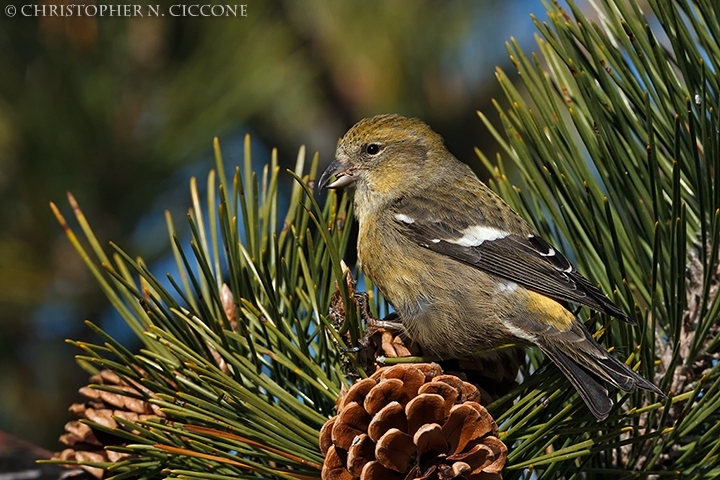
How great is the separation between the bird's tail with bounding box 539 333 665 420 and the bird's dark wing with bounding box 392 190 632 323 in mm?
245

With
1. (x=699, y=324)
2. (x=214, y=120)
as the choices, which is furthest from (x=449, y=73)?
(x=699, y=324)

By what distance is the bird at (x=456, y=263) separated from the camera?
81.6 inches

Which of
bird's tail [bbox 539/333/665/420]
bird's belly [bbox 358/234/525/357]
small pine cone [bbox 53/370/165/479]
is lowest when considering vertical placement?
bird's tail [bbox 539/333/665/420]

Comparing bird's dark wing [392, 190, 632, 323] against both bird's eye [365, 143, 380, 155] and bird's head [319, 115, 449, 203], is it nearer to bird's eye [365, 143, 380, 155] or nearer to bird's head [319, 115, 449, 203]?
bird's head [319, 115, 449, 203]

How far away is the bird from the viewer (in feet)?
6.80

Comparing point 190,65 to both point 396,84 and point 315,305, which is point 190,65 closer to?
point 396,84

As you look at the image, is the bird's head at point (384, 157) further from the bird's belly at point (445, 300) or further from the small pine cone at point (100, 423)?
the small pine cone at point (100, 423)

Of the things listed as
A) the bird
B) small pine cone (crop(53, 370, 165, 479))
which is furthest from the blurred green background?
small pine cone (crop(53, 370, 165, 479))

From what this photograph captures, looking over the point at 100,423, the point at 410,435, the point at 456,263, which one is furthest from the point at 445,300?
the point at 100,423

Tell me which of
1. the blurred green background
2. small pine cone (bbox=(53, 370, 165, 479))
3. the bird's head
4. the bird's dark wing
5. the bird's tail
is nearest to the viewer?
the bird's tail

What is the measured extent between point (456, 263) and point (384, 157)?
0.81 meters

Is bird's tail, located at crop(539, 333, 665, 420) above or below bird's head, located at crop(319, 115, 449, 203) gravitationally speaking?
below

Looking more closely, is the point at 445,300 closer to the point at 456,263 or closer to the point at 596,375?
the point at 456,263

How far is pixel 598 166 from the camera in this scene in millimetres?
2020
